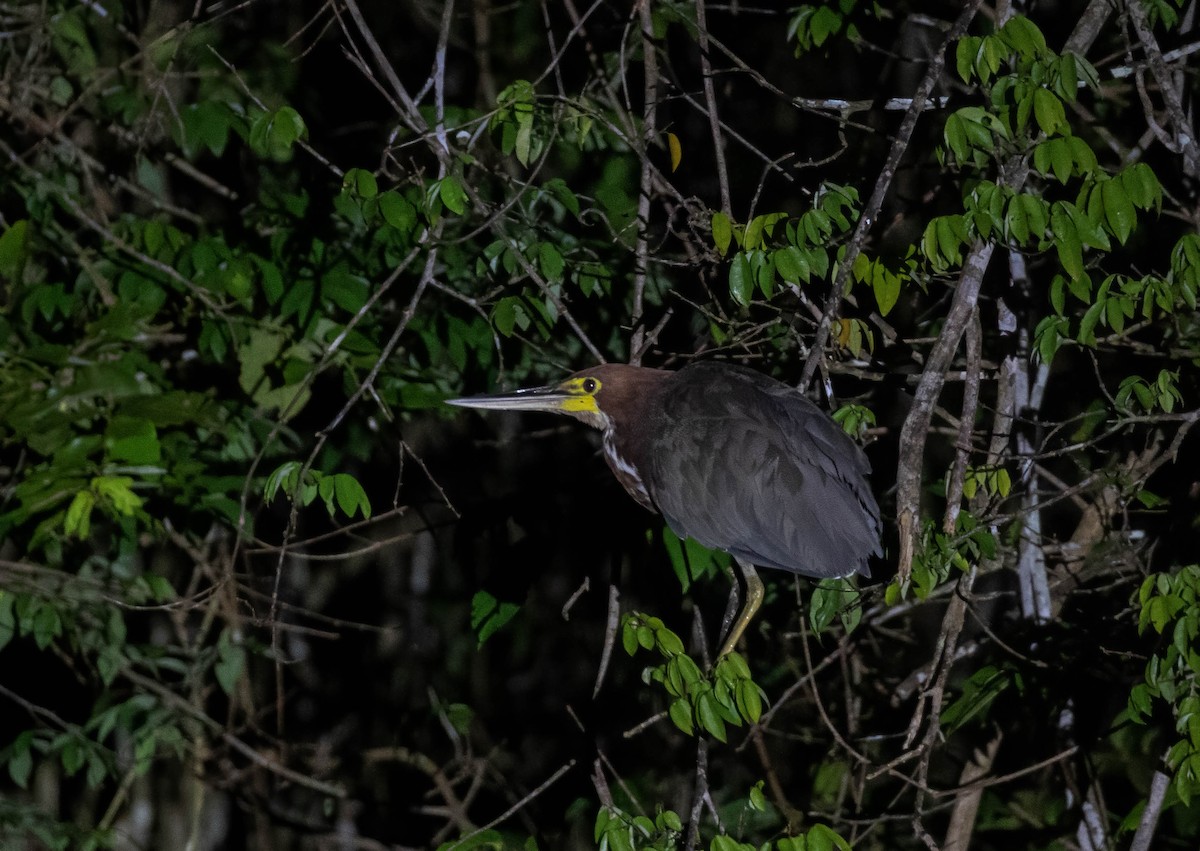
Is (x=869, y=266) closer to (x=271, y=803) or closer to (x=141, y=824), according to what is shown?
(x=271, y=803)

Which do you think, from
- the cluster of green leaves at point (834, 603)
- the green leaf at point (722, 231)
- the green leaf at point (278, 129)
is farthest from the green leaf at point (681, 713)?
the green leaf at point (278, 129)

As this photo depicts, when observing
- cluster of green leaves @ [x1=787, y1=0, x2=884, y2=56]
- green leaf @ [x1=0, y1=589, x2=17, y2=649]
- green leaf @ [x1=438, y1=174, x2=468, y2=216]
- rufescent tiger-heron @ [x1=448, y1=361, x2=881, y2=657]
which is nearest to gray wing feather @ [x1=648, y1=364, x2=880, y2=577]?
rufescent tiger-heron @ [x1=448, y1=361, x2=881, y2=657]

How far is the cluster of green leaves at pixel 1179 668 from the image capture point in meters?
2.62

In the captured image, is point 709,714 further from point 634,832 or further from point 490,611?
point 490,611

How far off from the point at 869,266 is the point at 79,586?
111 inches

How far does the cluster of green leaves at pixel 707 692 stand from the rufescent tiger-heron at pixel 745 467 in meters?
0.60

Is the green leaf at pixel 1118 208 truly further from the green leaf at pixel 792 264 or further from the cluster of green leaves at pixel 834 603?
the cluster of green leaves at pixel 834 603

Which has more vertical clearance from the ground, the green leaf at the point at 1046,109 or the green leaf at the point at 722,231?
the green leaf at the point at 1046,109

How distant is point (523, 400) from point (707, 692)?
1248 millimetres

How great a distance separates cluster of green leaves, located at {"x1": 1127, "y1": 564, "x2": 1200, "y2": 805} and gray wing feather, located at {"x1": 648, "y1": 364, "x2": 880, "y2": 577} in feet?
2.17

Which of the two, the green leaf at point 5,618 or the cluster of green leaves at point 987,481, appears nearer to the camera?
the cluster of green leaves at point 987,481

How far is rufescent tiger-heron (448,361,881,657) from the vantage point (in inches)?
126

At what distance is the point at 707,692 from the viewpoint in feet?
8.41

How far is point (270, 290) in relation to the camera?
3.76 metres
